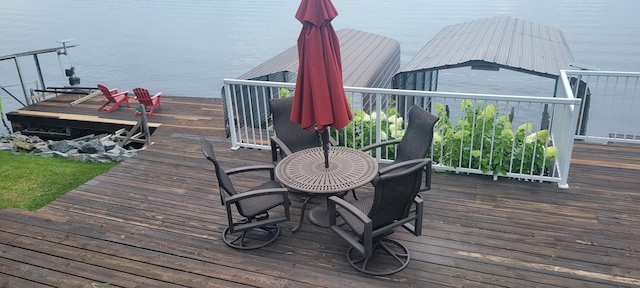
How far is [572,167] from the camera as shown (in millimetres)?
5473

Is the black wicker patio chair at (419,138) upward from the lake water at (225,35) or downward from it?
upward

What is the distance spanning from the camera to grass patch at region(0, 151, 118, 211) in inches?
237

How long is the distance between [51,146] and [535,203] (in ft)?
30.9

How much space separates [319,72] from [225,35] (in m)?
34.9

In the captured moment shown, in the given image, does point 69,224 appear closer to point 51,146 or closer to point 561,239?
point 561,239

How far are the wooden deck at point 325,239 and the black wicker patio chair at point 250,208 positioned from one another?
13 centimetres

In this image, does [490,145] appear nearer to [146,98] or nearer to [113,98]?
[146,98]

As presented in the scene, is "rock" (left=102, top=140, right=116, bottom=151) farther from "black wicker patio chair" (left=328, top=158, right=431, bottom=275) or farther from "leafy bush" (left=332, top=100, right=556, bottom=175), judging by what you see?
"black wicker patio chair" (left=328, top=158, right=431, bottom=275)

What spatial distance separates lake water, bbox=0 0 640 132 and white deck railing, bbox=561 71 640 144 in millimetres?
2957

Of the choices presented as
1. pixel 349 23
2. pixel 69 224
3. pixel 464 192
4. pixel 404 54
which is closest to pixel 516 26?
pixel 464 192

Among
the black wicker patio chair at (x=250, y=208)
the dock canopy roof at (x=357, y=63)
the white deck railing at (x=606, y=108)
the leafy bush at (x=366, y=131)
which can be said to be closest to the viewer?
the black wicker patio chair at (x=250, y=208)

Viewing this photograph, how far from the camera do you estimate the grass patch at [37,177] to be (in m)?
6.02

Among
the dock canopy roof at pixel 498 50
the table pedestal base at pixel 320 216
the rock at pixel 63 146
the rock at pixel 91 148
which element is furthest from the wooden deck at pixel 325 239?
the rock at pixel 63 146

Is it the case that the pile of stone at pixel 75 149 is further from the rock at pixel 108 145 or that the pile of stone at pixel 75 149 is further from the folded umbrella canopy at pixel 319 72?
the folded umbrella canopy at pixel 319 72
